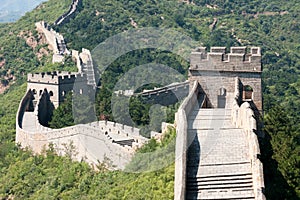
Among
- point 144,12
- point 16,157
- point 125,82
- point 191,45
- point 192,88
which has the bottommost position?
point 16,157

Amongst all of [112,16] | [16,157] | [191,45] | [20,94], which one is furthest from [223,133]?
[112,16]

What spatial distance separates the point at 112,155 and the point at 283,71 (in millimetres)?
40561

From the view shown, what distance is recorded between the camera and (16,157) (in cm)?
3047

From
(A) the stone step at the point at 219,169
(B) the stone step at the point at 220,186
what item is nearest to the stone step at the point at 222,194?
(B) the stone step at the point at 220,186

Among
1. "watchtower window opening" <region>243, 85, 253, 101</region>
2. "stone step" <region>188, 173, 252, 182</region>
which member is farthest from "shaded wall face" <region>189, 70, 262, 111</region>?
"stone step" <region>188, 173, 252, 182</region>

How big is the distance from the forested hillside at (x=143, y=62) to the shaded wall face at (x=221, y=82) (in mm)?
933

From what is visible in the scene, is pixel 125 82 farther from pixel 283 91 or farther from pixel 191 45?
pixel 191 45

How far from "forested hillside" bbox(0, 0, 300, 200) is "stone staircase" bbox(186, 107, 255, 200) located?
1053 millimetres

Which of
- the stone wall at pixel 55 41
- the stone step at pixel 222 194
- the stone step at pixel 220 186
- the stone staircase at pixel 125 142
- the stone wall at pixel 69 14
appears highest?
the stone wall at pixel 69 14

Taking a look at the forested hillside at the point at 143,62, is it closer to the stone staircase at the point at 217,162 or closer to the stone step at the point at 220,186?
the stone staircase at the point at 217,162

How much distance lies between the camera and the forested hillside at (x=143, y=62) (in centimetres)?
1670

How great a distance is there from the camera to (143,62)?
50.0 metres

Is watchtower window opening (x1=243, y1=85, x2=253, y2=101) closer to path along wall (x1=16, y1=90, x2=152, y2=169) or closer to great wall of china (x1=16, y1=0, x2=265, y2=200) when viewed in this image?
great wall of china (x1=16, y1=0, x2=265, y2=200)

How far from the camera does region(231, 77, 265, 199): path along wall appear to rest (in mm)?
13172
